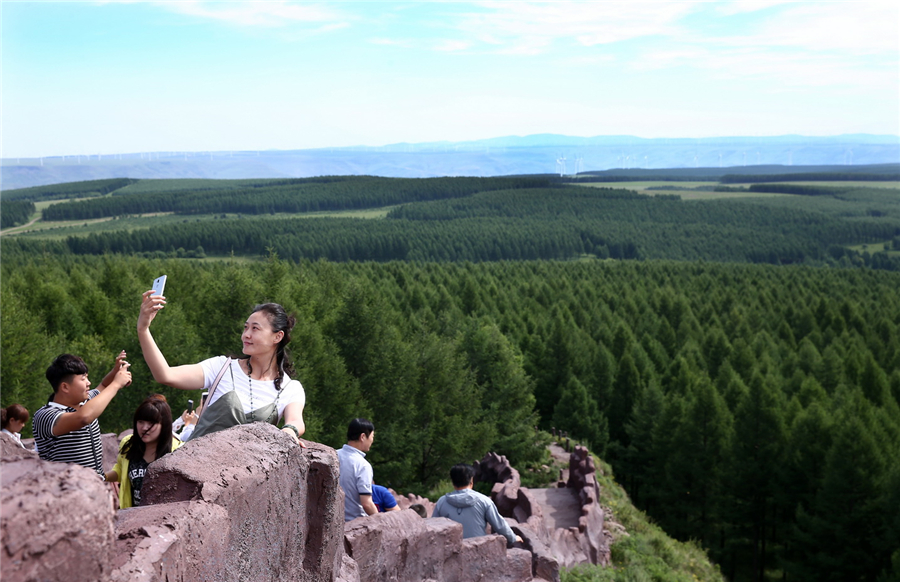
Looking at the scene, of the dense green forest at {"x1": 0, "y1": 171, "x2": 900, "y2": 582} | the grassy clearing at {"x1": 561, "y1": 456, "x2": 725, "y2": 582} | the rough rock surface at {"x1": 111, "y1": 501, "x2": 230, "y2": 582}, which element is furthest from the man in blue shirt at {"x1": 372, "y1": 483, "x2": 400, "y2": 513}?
the dense green forest at {"x1": 0, "y1": 171, "x2": 900, "y2": 582}

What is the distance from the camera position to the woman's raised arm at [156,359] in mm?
5699

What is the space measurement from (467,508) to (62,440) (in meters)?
5.52

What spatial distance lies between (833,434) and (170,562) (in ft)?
130

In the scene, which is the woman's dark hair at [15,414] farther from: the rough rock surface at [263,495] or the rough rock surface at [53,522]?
the rough rock surface at [53,522]

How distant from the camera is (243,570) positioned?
196 inches

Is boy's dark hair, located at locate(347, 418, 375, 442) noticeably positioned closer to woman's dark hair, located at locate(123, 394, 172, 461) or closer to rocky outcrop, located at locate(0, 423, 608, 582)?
rocky outcrop, located at locate(0, 423, 608, 582)

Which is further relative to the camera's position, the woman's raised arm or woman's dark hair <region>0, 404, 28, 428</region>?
woman's dark hair <region>0, 404, 28, 428</region>

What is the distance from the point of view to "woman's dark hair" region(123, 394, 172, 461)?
666 centimetres

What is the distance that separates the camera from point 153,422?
673 cm

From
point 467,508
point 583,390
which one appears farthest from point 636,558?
point 583,390

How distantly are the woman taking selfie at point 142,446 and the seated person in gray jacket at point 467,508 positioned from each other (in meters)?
4.78

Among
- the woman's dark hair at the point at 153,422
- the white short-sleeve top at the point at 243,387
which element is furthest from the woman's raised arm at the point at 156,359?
the woman's dark hair at the point at 153,422

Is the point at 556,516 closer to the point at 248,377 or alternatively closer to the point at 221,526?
the point at 248,377

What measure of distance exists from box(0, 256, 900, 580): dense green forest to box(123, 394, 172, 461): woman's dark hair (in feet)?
68.9
